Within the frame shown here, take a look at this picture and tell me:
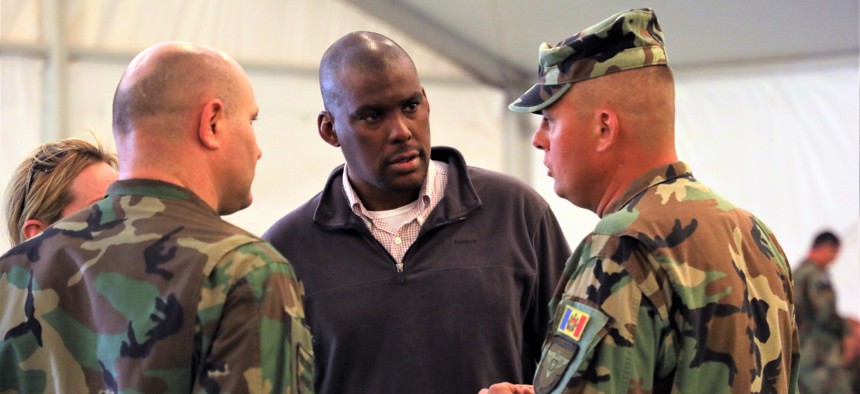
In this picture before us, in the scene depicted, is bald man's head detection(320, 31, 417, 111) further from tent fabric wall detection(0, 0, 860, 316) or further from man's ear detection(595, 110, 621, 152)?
tent fabric wall detection(0, 0, 860, 316)

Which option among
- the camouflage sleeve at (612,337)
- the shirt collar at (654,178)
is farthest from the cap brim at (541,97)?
the camouflage sleeve at (612,337)

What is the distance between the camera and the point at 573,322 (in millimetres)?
1558

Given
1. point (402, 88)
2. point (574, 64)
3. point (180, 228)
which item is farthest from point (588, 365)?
point (402, 88)

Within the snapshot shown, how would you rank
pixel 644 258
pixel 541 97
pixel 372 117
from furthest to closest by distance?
pixel 372 117
pixel 541 97
pixel 644 258

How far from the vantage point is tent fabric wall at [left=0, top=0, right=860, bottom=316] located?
433 cm

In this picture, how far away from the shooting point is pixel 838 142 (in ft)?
16.4

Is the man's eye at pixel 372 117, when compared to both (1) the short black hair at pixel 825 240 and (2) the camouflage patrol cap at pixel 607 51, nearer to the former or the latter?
(2) the camouflage patrol cap at pixel 607 51

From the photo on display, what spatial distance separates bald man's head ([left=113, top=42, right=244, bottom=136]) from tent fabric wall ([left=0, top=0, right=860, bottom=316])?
2740mm

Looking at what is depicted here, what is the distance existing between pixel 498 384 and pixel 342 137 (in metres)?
0.66

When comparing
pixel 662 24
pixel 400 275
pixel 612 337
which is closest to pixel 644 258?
pixel 612 337

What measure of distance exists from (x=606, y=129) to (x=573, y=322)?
1.11 feet

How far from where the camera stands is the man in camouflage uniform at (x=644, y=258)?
4.96 ft

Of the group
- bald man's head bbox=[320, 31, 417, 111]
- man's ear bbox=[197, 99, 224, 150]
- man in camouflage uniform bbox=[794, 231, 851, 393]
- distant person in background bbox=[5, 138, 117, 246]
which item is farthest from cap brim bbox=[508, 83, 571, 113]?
man in camouflage uniform bbox=[794, 231, 851, 393]

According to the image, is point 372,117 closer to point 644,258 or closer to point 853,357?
point 644,258
